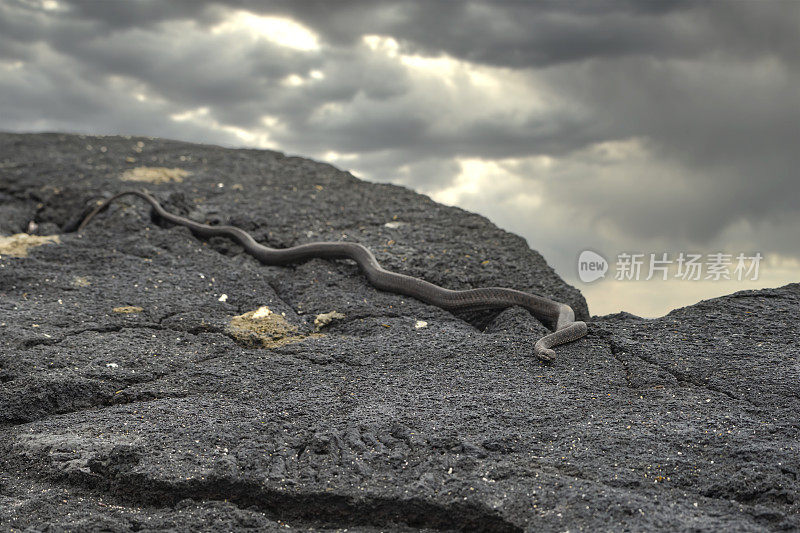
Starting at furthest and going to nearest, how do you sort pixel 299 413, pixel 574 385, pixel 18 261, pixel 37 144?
pixel 37 144, pixel 18 261, pixel 574 385, pixel 299 413

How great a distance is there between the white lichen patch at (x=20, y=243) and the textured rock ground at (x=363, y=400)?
75mm

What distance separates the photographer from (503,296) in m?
5.23

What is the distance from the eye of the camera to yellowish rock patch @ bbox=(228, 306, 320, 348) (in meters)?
4.61

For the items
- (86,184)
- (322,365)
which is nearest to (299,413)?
(322,365)

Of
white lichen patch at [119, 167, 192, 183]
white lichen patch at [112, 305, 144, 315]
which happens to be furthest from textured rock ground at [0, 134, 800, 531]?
white lichen patch at [119, 167, 192, 183]

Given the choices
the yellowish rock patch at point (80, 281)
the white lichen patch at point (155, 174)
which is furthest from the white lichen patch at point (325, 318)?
the white lichen patch at point (155, 174)

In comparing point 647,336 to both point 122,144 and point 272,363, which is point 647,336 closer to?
point 272,363

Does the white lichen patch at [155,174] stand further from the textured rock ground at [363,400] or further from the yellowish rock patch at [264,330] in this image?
the yellowish rock patch at [264,330]

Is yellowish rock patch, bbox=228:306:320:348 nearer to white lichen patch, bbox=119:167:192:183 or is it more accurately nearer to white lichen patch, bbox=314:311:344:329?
white lichen patch, bbox=314:311:344:329

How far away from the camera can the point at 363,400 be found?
144 inches

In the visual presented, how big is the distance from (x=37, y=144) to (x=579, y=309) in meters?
10.7

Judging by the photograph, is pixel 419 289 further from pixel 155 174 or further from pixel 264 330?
pixel 155 174

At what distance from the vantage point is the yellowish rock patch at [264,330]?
4613 millimetres

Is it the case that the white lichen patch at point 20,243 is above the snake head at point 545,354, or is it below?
above
